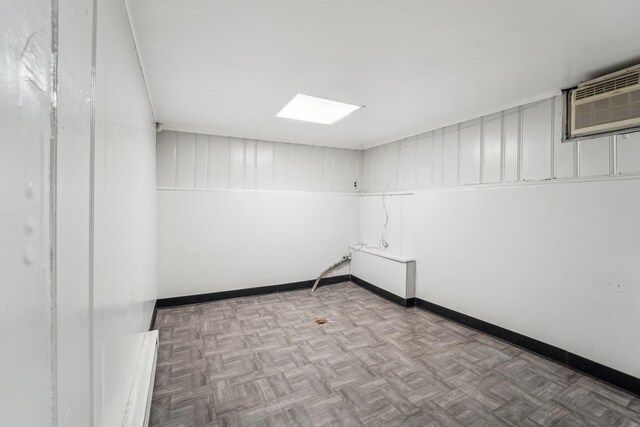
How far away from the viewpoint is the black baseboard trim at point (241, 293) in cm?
371

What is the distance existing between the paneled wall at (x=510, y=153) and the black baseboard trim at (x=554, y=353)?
155 cm

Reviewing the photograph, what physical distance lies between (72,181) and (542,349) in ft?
11.6

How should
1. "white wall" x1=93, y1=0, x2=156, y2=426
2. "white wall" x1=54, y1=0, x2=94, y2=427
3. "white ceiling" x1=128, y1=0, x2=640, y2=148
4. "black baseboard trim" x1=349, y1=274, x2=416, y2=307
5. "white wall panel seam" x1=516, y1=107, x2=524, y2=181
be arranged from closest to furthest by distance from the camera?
1. "white wall" x1=54, y1=0, x2=94, y2=427
2. "white wall" x1=93, y1=0, x2=156, y2=426
3. "white ceiling" x1=128, y1=0, x2=640, y2=148
4. "white wall panel seam" x1=516, y1=107, x2=524, y2=181
5. "black baseboard trim" x1=349, y1=274, x2=416, y2=307

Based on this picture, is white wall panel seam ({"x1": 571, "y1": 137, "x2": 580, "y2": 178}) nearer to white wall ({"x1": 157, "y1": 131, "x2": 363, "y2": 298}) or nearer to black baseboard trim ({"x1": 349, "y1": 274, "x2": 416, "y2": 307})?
black baseboard trim ({"x1": 349, "y1": 274, "x2": 416, "y2": 307})

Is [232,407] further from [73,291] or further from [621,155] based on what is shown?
[621,155]

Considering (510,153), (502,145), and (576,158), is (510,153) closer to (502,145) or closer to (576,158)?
(502,145)

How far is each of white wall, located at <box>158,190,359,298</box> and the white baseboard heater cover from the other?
0.34m

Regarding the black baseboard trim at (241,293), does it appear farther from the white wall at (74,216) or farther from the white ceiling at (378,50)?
the white wall at (74,216)

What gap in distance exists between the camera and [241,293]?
4.13m

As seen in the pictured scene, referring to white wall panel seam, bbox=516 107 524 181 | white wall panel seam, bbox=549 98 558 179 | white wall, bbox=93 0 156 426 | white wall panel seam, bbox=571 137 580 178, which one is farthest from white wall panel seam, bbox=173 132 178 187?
white wall panel seam, bbox=571 137 580 178

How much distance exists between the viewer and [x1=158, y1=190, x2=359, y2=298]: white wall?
3.73 meters

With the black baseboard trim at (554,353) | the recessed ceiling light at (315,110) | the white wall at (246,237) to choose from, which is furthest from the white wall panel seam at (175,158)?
the black baseboard trim at (554,353)

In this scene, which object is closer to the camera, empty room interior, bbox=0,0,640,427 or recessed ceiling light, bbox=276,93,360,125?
empty room interior, bbox=0,0,640,427

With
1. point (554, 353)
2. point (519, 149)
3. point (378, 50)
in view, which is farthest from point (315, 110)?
point (554, 353)
